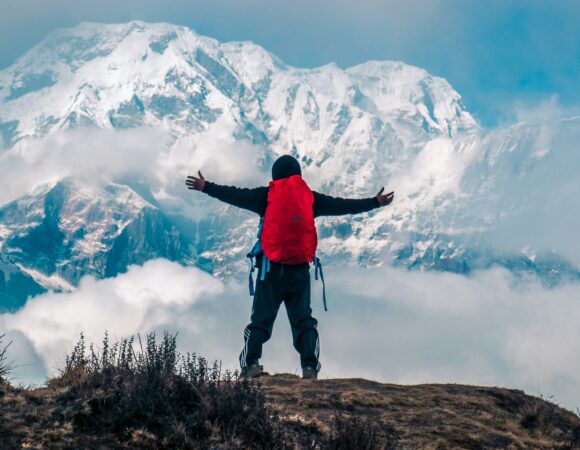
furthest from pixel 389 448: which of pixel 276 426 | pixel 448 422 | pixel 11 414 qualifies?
pixel 11 414

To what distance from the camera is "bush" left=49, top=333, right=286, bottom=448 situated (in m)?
5.88

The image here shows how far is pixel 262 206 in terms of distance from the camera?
11.5 meters

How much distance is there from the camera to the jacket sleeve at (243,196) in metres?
11.3

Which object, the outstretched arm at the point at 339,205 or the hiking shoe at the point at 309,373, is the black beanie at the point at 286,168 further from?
the hiking shoe at the point at 309,373

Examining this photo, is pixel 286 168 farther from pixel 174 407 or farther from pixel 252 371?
pixel 174 407

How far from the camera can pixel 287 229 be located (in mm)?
10781

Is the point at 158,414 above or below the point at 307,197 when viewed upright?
below

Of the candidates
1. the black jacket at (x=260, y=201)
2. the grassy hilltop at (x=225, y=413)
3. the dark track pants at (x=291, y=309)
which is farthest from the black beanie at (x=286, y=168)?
the grassy hilltop at (x=225, y=413)

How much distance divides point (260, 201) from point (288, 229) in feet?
2.87

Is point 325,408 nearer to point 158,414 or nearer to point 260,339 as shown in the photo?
point 158,414

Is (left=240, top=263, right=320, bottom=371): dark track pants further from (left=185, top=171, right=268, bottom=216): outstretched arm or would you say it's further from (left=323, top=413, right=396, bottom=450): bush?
(left=323, top=413, right=396, bottom=450): bush

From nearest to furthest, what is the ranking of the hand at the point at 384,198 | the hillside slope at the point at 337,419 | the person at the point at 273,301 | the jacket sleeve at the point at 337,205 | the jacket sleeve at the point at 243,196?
the hillside slope at the point at 337,419 → the person at the point at 273,301 → the jacket sleeve at the point at 243,196 → the jacket sleeve at the point at 337,205 → the hand at the point at 384,198

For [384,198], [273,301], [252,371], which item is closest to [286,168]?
[384,198]

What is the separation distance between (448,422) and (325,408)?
135cm
